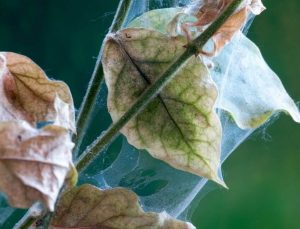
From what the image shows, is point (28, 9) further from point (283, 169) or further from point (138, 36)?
point (138, 36)

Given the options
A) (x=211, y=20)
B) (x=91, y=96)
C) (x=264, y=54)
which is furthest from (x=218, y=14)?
(x=264, y=54)

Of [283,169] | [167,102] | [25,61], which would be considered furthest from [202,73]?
[283,169]

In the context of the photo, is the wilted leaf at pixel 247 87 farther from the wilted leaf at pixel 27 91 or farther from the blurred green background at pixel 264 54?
the blurred green background at pixel 264 54

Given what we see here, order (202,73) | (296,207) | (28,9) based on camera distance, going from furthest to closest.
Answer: (296,207) < (28,9) < (202,73)

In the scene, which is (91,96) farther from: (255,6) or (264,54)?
(264,54)

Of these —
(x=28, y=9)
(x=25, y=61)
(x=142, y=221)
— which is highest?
(x=25, y=61)

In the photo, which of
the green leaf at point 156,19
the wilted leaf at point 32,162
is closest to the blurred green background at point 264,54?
the green leaf at point 156,19
